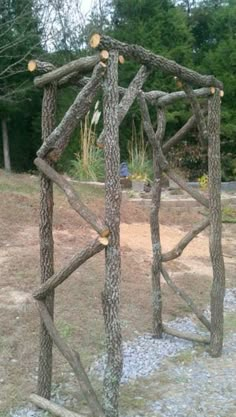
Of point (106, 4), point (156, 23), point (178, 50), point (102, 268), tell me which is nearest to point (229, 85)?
point (178, 50)

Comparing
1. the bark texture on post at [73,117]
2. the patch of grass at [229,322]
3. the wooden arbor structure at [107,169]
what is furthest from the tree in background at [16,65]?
the bark texture on post at [73,117]

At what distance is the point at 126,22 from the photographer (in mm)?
12102

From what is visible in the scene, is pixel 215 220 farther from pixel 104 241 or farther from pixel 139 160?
pixel 139 160

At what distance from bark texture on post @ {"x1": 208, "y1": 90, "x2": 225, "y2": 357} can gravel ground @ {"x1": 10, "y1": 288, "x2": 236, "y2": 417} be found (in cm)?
15

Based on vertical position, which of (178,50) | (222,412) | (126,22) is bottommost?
(222,412)

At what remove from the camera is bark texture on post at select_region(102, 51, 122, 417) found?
232cm

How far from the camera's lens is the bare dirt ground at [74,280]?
10.3 feet

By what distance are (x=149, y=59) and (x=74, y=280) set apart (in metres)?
2.33

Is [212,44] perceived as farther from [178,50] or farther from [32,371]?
[32,371]

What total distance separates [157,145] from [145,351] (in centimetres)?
136

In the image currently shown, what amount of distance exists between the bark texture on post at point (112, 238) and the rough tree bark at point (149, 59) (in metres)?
0.06

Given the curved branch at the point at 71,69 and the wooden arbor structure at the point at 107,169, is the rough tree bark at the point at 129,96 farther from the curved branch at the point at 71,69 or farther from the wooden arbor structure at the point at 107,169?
the curved branch at the point at 71,69

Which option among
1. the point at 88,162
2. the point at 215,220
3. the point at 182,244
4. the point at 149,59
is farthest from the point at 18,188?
the point at 149,59

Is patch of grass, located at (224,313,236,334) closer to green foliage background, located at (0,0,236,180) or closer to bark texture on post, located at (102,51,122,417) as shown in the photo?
bark texture on post, located at (102,51,122,417)
